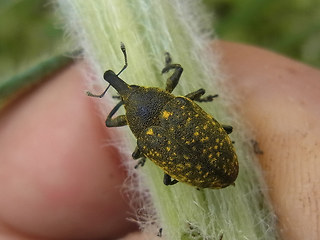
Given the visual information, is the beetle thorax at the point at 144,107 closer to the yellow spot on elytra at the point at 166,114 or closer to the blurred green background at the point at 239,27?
the yellow spot on elytra at the point at 166,114

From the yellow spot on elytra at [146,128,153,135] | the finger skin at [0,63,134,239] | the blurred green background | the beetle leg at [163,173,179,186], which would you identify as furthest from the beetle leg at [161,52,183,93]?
the blurred green background

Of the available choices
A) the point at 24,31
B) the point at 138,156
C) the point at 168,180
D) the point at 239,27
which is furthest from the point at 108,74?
Result: the point at 24,31

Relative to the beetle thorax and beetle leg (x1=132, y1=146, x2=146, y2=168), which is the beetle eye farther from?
beetle leg (x1=132, y1=146, x2=146, y2=168)

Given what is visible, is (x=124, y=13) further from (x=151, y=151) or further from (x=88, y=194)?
(x=88, y=194)

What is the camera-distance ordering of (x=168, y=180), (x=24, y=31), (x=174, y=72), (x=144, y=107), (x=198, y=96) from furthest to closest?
(x=24, y=31), (x=144, y=107), (x=198, y=96), (x=174, y=72), (x=168, y=180)

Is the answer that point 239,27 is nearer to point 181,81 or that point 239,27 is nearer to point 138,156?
point 181,81

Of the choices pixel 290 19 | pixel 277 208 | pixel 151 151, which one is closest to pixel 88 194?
pixel 151 151
